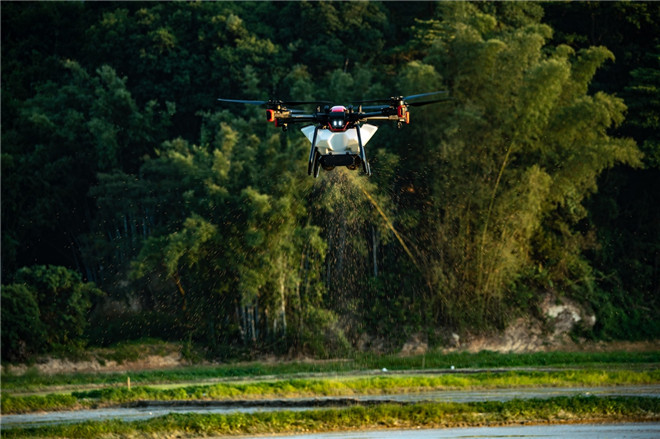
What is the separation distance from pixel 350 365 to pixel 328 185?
6.52 meters

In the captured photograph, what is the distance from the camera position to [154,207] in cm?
3816

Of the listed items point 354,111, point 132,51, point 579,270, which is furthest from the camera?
point 132,51

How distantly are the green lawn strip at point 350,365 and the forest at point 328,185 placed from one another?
4.51ft

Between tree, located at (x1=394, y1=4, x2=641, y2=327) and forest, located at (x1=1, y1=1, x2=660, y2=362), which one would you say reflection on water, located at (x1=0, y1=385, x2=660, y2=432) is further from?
tree, located at (x1=394, y1=4, x2=641, y2=327)

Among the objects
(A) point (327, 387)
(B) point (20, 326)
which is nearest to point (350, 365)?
(A) point (327, 387)

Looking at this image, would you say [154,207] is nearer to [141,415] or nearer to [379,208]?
[379,208]

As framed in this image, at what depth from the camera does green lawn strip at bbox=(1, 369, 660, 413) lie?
25.9 meters

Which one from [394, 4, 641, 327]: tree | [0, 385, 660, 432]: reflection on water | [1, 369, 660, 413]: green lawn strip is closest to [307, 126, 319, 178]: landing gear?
[0, 385, 660, 432]: reflection on water

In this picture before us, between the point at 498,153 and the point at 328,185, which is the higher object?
the point at 498,153

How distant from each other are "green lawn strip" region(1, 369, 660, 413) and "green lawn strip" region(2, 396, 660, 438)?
4057 millimetres

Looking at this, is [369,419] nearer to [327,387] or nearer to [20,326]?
[327,387]

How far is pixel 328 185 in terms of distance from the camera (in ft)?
119

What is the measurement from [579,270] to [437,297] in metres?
5.92

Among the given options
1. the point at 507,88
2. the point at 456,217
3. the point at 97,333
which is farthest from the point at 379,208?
the point at 97,333
